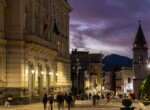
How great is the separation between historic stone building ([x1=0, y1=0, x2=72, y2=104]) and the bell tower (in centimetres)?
5515

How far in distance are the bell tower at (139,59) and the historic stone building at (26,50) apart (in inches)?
2171

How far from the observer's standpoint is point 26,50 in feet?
163

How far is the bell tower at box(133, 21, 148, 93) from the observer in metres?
117

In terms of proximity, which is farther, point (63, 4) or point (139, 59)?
point (139, 59)

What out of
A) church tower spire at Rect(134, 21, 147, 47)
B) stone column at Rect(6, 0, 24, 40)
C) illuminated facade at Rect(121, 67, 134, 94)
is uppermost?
church tower spire at Rect(134, 21, 147, 47)

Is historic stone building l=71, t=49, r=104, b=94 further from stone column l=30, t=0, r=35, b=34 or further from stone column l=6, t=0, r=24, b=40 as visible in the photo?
stone column l=6, t=0, r=24, b=40

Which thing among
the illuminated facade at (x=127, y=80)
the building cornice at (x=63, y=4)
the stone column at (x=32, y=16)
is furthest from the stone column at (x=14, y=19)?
the illuminated facade at (x=127, y=80)

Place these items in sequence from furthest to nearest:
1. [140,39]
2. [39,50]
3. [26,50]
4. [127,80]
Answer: [127,80] < [140,39] < [39,50] < [26,50]

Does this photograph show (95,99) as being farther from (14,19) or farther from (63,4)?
(63,4)

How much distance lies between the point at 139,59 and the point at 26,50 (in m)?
74.5

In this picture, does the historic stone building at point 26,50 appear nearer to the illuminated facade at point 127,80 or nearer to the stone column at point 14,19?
the stone column at point 14,19

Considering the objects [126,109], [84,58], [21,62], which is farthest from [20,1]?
[84,58]

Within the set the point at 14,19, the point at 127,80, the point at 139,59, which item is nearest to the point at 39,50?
the point at 14,19

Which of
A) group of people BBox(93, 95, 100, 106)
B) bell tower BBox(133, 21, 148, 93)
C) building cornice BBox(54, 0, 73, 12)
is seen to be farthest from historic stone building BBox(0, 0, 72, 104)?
bell tower BBox(133, 21, 148, 93)
